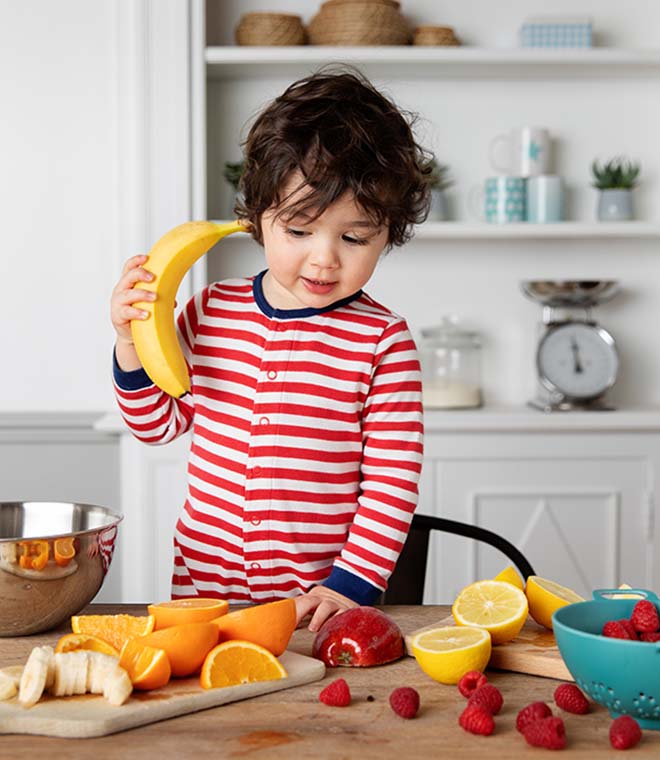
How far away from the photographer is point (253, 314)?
1.61 m

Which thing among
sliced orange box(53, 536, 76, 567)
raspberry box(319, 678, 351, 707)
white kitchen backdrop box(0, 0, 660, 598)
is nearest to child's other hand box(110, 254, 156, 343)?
sliced orange box(53, 536, 76, 567)

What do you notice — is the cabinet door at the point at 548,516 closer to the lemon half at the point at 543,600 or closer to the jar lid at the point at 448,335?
the jar lid at the point at 448,335

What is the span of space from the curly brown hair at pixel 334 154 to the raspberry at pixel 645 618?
0.62 m

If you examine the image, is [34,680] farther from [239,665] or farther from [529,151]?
[529,151]

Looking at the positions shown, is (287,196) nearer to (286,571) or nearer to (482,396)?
(286,571)

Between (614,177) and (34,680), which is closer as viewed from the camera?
(34,680)

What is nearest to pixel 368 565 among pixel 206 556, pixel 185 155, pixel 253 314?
pixel 206 556

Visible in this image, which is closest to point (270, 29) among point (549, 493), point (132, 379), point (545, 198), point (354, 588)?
point (545, 198)

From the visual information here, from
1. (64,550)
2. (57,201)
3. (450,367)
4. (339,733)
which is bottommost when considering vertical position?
(339,733)

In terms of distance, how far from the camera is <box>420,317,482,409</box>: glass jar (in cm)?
304

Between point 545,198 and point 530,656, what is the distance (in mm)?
2148

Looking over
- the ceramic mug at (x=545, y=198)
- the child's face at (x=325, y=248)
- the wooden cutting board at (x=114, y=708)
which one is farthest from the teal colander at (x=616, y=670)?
the ceramic mug at (x=545, y=198)

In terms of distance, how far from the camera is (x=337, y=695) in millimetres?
1011

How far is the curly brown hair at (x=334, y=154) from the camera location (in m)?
1.41
